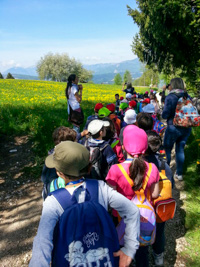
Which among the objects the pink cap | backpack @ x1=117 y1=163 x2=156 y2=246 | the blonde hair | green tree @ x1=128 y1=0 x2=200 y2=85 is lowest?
Answer: backpack @ x1=117 y1=163 x2=156 y2=246

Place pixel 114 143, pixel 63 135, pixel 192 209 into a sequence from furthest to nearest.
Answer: pixel 192 209 < pixel 114 143 < pixel 63 135

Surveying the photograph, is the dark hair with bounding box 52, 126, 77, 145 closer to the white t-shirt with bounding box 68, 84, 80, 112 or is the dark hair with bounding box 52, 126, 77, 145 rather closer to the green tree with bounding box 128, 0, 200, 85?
the white t-shirt with bounding box 68, 84, 80, 112

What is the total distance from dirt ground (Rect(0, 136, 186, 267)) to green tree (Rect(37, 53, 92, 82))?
7700 cm

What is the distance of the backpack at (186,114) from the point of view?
3.87m

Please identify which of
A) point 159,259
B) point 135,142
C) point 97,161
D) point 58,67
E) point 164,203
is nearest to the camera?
point 135,142

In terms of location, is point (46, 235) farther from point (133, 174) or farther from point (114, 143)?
point (114, 143)

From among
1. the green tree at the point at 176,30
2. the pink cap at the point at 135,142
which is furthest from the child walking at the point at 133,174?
the green tree at the point at 176,30

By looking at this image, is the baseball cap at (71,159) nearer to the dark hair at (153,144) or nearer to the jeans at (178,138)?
the dark hair at (153,144)

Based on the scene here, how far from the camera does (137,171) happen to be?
74.0 inches

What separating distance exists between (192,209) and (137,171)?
2.39 meters

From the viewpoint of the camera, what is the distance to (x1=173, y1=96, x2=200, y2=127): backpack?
12.7ft

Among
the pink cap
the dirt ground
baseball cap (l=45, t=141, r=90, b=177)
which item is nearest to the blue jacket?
the dirt ground

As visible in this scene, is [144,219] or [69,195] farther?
[144,219]

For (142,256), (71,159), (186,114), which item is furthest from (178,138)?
(71,159)
